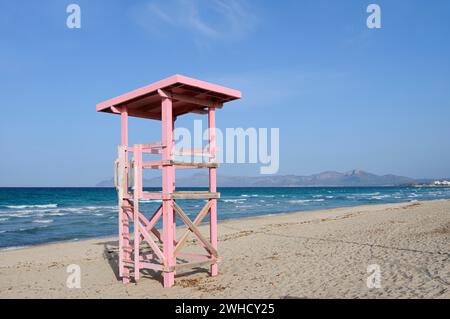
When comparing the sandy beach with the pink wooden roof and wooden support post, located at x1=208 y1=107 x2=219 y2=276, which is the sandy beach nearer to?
wooden support post, located at x1=208 y1=107 x2=219 y2=276

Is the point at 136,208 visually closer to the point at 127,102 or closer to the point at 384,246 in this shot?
the point at 127,102

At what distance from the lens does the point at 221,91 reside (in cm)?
741

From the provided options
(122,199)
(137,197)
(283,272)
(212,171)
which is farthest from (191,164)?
(283,272)

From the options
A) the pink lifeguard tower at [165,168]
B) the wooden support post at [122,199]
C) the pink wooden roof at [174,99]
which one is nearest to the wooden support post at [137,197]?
the pink lifeguard tower at [165,168]

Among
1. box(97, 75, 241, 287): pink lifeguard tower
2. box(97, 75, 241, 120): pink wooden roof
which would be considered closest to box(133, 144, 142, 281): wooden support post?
box(97, 75, 241, 287): pink lifeguard tower

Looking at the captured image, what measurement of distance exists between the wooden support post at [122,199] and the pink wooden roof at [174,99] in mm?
349

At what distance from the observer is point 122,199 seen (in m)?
7.66

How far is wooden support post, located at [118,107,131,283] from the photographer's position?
7605 mm

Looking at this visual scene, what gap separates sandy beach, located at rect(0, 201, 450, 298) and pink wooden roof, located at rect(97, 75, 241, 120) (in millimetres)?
3487

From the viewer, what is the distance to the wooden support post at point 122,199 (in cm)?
761

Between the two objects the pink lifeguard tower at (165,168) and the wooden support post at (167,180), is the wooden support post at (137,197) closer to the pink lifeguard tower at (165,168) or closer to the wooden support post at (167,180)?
the pink lifeguard tower at (165,168)

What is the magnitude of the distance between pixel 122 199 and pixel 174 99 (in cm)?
219

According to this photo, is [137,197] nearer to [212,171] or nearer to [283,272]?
[212,171]
